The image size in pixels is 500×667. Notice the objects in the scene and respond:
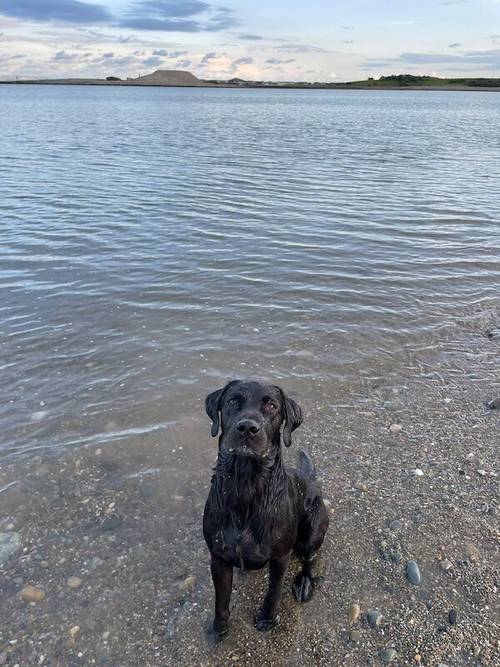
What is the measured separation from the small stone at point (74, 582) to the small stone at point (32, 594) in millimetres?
229

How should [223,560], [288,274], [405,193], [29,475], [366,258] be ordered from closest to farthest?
[223,560], [29,475], [288,274], [366,258], [405,193]

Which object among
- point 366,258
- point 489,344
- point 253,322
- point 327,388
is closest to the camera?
point 327,388

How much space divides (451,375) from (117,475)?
5.34m

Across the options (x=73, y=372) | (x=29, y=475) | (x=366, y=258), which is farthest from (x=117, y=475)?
(x=366, y=258)

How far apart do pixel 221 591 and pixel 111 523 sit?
178 cm

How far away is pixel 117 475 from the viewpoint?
6.47 meters

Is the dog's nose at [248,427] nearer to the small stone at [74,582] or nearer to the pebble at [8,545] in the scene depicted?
the small stone at [74,582]

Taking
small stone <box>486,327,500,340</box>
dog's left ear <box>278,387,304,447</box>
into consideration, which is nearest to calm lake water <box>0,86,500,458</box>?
small stone <box>486,327,500,340</box>

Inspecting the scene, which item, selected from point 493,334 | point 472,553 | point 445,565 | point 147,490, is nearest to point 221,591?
point 147,490

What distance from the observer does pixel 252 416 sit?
4012mm

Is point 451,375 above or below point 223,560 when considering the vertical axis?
below

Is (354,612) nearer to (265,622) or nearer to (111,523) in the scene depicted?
(265,622)

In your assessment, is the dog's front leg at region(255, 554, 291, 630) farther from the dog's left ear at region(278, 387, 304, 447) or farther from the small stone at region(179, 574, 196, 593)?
the dog's left ear at region(278, 387, 304, 447)

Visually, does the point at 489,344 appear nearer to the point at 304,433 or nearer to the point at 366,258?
the point at 304,433
